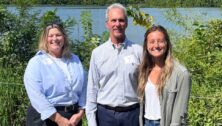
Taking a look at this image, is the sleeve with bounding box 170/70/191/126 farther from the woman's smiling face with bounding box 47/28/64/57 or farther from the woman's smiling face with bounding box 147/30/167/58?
the woman's smiling face with bounding box 47/28/64/57

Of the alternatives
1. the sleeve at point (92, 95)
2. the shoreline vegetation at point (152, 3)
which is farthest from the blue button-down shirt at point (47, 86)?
the shoreline vegetation at point (152, 3)

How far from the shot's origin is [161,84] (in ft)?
11.9

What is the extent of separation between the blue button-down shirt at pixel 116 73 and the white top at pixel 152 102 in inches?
7.3

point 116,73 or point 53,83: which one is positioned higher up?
point 116,73

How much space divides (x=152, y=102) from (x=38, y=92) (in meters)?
0.96

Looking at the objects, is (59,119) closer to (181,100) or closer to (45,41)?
(45,41)

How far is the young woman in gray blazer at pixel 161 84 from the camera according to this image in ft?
11.7

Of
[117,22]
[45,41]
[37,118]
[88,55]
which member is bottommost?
[37,118]

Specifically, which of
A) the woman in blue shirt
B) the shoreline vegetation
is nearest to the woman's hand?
the woman in blue shirt

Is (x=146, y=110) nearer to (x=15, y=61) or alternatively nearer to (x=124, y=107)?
(x=124, y=107)

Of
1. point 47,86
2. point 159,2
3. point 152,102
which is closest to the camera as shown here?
point 152,102

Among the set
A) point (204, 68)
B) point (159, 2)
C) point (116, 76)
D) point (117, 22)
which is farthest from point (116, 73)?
point (159, 2)

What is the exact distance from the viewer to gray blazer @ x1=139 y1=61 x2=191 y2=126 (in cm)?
356

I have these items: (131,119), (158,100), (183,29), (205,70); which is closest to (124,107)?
(131,119)
